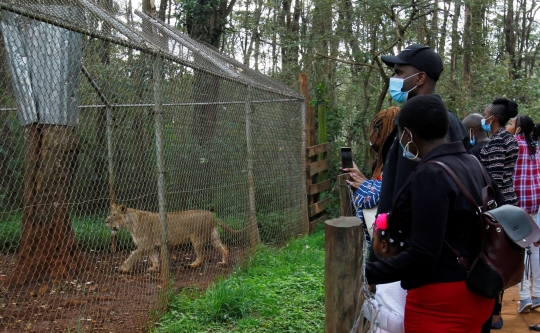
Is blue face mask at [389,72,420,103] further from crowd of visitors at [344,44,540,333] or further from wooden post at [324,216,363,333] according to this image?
wooden post at [324,216,363,333]

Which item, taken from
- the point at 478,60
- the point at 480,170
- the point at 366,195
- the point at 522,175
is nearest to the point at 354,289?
the point at 480,170

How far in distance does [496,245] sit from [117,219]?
542cm

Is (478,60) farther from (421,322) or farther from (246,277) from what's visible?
(421,322)

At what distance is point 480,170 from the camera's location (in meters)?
2.48

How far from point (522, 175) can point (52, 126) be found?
4.74m

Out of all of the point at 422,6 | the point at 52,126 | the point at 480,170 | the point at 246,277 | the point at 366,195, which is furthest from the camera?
the point at 422,6

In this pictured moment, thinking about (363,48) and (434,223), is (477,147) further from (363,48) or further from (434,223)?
(363,48)

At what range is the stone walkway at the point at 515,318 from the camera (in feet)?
16.8

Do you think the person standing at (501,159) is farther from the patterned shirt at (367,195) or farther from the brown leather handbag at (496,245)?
the brown leather handbag at (496,245)

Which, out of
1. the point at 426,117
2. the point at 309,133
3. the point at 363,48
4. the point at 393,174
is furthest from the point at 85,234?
the point at 363,48

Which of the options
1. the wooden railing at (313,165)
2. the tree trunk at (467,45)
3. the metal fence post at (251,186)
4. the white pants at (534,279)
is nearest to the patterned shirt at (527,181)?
the white pants at (534,279)

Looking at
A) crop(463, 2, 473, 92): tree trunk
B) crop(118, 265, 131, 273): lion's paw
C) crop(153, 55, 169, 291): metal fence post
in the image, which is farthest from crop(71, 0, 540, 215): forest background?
crop(118, 265, 131, 273): lion's paw

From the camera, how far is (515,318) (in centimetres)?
545

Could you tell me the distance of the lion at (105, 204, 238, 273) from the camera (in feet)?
21.2
